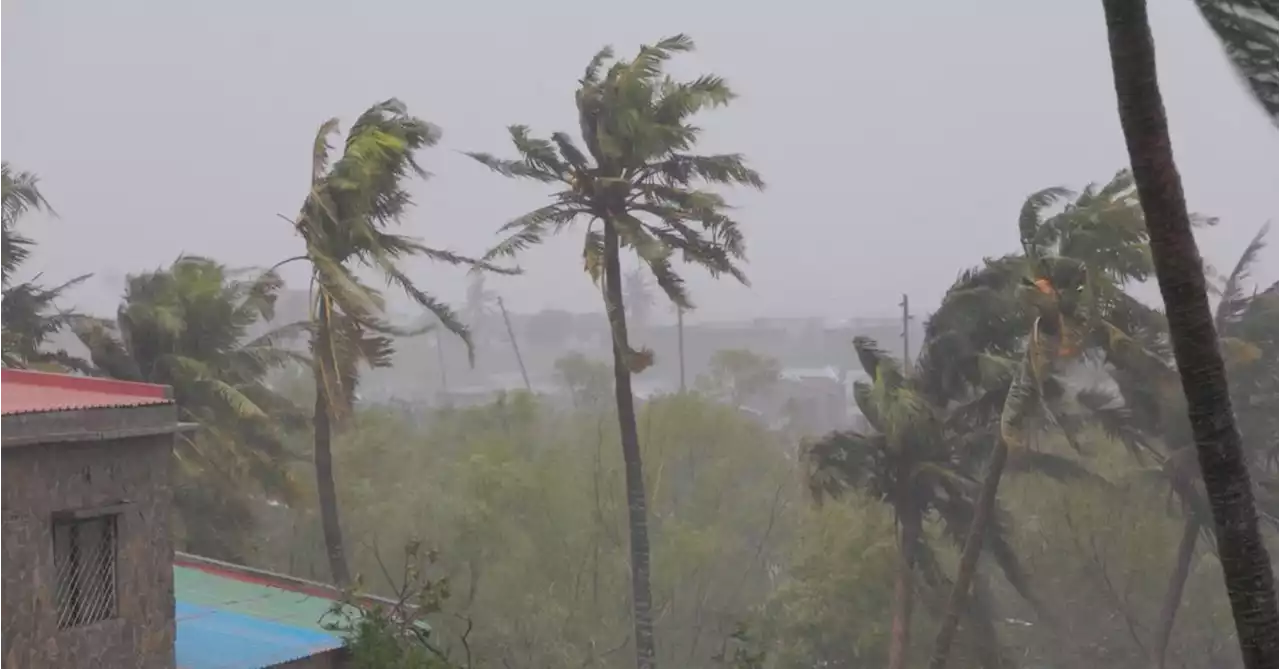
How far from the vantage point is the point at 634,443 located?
16.5m

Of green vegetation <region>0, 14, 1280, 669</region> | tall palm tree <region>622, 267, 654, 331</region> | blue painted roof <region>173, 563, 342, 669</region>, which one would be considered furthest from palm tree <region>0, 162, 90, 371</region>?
tall palm tree <region>622, 267, 654, 331</region>

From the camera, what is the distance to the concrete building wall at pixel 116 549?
24.9ft

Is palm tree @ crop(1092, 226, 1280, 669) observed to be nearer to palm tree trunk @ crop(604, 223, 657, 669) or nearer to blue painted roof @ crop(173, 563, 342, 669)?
palm tree trunk @ crop(604, 223, 657, 669)

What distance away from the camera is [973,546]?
49.6 ft

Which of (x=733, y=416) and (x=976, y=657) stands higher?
(x=733, y=416)

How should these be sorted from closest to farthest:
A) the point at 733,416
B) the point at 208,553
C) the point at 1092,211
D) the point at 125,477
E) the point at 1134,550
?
1. the point at 125,477
2. the point at 1092,211
3. the point at 208,553
4. the point at 1134,550
5. the point at 733,416

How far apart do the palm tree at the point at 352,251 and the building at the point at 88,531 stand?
5.26m

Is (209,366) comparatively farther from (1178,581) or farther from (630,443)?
(1178,581)

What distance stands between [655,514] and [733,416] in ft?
10.1

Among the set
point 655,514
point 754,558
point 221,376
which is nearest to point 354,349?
point 221,376

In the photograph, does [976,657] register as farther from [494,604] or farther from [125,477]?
[125,477]

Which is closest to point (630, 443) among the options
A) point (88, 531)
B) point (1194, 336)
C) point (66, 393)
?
point (66, 393)

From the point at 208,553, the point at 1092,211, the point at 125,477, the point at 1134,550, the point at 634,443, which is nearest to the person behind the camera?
the point at 125,477

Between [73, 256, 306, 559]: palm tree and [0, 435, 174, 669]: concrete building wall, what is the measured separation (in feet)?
22.2
